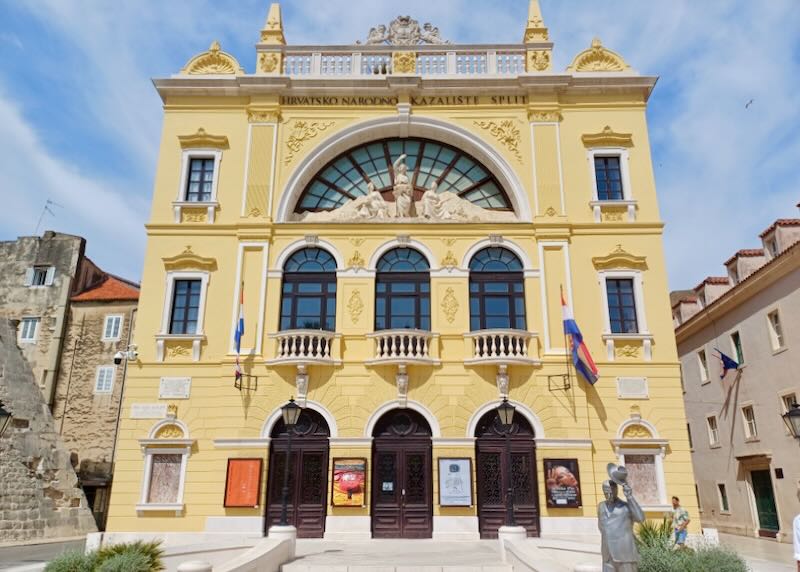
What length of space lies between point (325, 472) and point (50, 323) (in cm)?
1712

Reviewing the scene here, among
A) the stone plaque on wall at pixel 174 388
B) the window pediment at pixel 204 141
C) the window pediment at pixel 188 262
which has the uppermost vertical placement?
the window pediment at pixel 204 141

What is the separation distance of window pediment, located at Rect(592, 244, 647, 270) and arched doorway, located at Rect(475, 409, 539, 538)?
5149 millimetres

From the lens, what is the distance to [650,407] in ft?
57.1

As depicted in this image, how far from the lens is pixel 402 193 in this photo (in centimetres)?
1962

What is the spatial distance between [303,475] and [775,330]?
56.0 feet

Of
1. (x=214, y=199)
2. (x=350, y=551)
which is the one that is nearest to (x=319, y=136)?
(x=214, y=199)

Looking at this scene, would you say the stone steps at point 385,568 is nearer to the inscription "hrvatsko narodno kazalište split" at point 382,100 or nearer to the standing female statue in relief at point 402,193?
the standing female statue in relief at point 402,193

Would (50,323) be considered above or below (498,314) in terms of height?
above

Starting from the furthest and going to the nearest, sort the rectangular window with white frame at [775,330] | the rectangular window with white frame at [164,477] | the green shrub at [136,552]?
the rectangular window with white frame at [775,330], the rectangular window with white frame at [164,477], the green shrub at [136,552]

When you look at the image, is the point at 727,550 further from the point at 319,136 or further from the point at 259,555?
the point at 319,136

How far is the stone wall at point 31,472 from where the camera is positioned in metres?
20.8

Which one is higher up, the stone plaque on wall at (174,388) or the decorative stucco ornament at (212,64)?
the decorative stucco ornament at (212,64)

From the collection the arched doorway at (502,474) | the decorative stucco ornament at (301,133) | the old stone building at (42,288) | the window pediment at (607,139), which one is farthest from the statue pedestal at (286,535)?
the old stone building at (42,288)

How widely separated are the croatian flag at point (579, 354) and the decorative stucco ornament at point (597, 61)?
8742 mm
